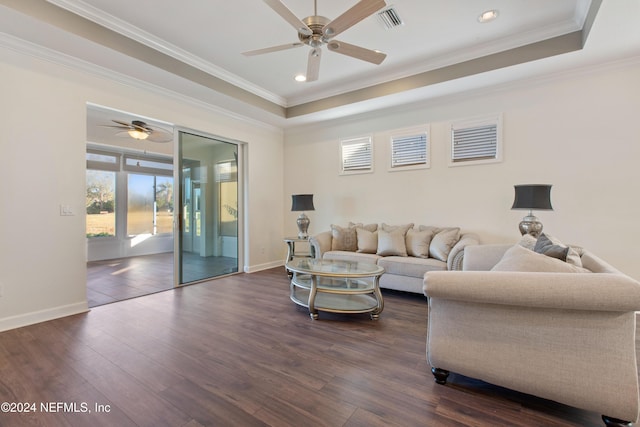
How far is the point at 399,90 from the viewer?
411cm

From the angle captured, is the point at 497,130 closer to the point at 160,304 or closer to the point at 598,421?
the point at 598,421

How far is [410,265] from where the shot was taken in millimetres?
3686

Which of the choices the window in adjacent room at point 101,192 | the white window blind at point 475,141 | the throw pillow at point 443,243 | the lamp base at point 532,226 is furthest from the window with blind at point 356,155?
the window in adjacent room at point 101,192

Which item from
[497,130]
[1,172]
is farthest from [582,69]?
[1,172]

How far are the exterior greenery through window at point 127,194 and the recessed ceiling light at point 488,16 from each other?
768 centimetres

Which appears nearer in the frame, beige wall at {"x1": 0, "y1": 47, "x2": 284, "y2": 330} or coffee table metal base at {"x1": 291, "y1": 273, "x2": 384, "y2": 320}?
beige wall at {"x1": 0, "y1": 47, "x2": 284, "y2": 330}

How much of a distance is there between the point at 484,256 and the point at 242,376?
246cm

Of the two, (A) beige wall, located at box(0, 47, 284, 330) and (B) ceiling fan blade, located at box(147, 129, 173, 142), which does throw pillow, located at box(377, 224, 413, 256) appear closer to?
(A) beige wall, located at box(0, 47, 284, 330)

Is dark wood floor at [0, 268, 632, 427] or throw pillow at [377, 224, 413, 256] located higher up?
throw pillow at [377, 224, 413, 256]

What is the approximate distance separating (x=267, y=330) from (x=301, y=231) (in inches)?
103

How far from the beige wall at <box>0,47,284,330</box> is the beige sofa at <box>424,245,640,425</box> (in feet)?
12.4

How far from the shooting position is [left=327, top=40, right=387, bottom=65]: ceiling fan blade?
256 cm

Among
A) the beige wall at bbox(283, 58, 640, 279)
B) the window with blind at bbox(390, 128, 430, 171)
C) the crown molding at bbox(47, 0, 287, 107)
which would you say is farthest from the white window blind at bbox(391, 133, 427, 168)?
the crown molding at bbox(47, 0, 287, 107)

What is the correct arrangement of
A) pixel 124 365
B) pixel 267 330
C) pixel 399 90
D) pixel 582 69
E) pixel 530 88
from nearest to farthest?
pixel 124 365, pixel 267 330, pixel 582 69, pixel 530 88, pixel 399 90
